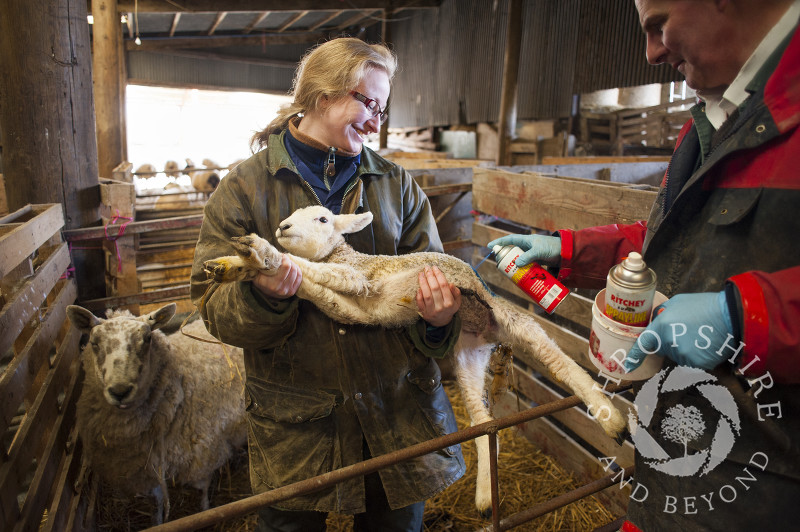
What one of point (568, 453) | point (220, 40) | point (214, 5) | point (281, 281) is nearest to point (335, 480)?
point (281, 281)

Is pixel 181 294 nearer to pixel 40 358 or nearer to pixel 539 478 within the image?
pixel 40 358

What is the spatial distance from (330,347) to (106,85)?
6.71m

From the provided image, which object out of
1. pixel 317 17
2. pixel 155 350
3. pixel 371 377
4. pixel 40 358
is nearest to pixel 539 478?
pixel 371 377

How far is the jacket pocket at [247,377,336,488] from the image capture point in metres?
1.66

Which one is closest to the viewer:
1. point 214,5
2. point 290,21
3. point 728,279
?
point 728,279

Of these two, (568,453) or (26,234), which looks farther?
(568,453)

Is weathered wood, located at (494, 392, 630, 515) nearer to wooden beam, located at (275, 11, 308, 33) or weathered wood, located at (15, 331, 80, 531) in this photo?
weathered wood, located at (15, 331, 80, 531)

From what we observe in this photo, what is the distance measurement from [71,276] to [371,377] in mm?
2926

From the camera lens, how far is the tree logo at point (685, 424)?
1.09 meters

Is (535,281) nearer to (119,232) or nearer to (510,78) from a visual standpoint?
(119,232)

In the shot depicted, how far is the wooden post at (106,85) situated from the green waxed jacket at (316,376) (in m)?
5.86

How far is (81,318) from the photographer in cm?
259

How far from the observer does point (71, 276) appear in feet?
11.4

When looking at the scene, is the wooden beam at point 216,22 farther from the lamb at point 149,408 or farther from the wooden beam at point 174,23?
the lamb at point 149,408
